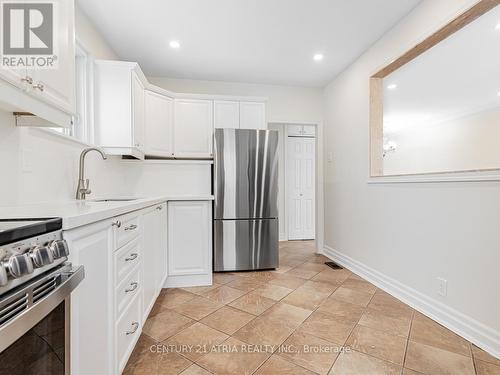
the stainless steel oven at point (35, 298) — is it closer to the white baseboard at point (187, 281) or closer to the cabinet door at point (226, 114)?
the white baseboard at point (187, 281)

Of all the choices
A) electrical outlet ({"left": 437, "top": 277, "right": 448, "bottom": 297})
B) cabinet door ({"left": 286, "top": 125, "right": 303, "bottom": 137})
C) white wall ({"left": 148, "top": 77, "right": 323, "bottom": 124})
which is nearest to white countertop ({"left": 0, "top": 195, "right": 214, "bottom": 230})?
electrical outlet ({"left": 437, "top": 277, "right": 448, "bottom": 297})

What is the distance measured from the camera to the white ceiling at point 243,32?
2.15 m

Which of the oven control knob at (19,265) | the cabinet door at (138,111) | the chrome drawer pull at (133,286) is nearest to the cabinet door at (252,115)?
the cabinet door at (138,111)

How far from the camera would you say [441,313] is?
6.26 feet

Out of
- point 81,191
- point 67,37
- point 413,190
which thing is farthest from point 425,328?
point 67,37

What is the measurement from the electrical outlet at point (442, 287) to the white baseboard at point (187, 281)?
2.02 meters

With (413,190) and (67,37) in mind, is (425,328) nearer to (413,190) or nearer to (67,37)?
(413,190)

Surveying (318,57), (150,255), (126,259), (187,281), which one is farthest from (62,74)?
(318,57)

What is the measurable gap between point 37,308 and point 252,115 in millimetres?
3192

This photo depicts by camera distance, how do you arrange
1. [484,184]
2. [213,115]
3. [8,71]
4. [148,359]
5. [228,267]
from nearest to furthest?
1. [8,71]
2. [148,359]
3. [484,184]
4. [228,267]
5. [213,115]

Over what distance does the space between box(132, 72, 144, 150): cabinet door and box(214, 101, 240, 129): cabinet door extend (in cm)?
96

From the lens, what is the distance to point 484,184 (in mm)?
1634

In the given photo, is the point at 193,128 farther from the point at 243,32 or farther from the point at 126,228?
the point at 126,228

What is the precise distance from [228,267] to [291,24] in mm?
2704
